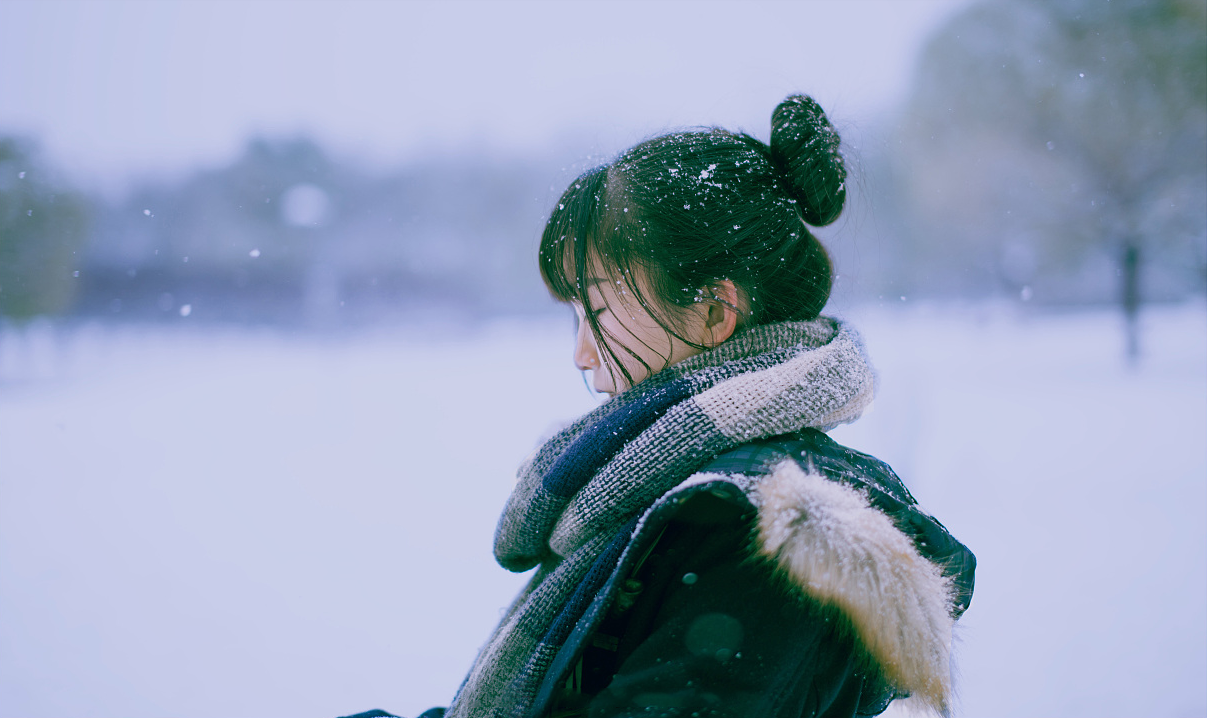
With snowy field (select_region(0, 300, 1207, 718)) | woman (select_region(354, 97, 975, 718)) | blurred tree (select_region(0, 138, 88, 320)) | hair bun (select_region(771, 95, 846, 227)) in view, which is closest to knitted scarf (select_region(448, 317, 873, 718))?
woman (select_region(354, 97, 975, 718))

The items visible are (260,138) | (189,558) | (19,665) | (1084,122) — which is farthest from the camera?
(1084,122)

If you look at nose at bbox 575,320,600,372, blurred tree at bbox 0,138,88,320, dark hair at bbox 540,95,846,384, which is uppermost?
blurred tree at bbox 0,138,88,320

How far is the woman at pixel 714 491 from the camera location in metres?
0.57

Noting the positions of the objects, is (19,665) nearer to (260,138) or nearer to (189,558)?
(189,558)

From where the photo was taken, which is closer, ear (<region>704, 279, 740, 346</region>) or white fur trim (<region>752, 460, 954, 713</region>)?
white fur trim (<region>752, 460, 954, 713</region>)

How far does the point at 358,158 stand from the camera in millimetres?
3344

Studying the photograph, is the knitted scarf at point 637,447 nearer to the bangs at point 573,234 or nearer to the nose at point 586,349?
the nose at point 586,349

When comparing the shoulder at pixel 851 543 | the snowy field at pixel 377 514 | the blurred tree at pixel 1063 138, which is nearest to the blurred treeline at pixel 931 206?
the blurred tree at pixel 1063 138

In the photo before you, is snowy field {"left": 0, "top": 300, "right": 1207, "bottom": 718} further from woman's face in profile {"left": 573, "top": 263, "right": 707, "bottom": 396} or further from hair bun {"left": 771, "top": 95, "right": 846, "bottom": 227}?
hair bun {"left": 771, "top": 95, "right": 846, "bottom": 227}

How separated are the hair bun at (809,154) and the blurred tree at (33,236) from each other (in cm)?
235

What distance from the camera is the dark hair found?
779 millimetres

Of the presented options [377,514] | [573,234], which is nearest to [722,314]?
[573,234]

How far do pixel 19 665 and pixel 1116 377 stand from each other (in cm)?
610

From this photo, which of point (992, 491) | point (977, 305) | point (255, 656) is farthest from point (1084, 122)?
point (255, 656)
